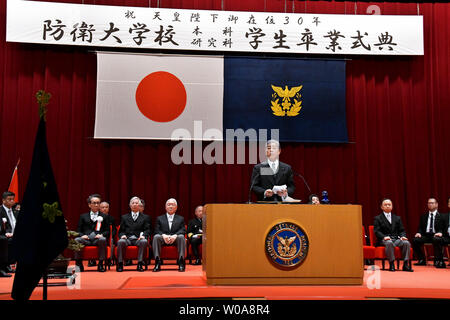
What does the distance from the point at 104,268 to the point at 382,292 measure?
387cm

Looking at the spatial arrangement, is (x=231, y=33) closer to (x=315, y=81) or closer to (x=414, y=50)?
(x=315, y=81)

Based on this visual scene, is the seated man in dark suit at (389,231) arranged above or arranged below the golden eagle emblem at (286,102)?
below

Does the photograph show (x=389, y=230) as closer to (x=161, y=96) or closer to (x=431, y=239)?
(x=431, y=239)

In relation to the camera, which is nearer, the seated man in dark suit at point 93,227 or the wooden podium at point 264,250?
the wooden podium at point 264,250

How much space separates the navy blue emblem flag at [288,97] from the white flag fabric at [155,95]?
285 millimetres

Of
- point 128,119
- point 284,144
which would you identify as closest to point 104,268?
point 128,119

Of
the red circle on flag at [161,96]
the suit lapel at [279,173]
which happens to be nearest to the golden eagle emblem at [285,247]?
the suit lapel at [279,173]

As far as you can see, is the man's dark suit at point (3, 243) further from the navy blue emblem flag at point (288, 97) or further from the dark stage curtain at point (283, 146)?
the navy blue emblem flag at point (288, 97)

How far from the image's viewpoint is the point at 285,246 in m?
4.10

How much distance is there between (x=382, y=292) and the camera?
3.75 meters

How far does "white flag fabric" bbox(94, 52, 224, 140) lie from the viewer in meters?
7.69

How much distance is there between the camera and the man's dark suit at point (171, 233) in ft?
20.3

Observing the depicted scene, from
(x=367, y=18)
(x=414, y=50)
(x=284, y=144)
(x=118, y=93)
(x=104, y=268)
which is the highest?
(x=367, y=18)
